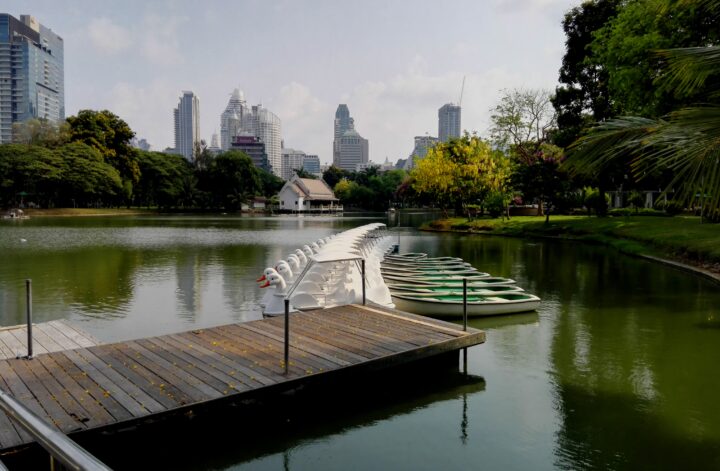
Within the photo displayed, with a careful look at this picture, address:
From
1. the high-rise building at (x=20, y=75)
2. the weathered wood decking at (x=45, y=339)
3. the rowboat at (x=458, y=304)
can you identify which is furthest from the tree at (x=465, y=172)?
the high-rise building at (x=20, y=75)

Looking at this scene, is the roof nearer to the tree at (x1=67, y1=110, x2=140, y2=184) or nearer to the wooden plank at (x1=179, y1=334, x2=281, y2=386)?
the tree at (x1=67, y1=110, x2=140, y2=184)

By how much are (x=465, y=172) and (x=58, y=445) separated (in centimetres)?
4339

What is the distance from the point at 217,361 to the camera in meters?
7.31

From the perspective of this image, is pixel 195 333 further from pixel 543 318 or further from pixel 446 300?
pixel 543 318

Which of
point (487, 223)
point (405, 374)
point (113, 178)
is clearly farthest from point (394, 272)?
point (113, 178)

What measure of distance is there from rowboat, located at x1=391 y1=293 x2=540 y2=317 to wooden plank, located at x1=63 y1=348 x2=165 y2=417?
23.1 feet

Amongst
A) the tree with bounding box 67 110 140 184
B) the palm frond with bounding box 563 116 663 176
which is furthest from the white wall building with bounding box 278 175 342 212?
the palm frond with bounding box 563 116 663 176

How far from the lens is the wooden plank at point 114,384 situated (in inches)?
225

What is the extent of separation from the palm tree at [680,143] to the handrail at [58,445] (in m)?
3.63

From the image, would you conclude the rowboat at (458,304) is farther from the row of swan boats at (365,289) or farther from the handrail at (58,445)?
the handrail at (58,445)

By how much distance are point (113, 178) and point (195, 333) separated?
223 ft

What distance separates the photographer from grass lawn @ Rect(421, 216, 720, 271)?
21.8 meters

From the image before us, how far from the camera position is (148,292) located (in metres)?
16.4

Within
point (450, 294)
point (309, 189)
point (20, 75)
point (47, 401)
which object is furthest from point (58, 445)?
point (20, 75)
